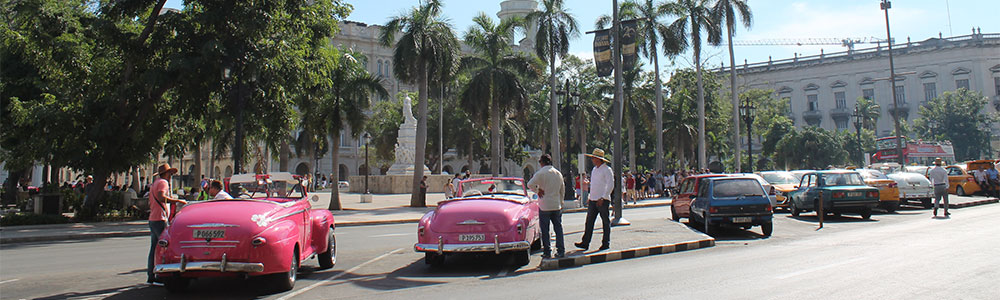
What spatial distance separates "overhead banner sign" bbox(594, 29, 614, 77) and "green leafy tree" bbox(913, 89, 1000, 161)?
8597 cm

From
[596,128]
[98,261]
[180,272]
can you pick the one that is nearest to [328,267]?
[180,272]

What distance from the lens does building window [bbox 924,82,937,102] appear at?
97750 mm

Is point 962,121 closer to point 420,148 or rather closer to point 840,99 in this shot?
point 840,99

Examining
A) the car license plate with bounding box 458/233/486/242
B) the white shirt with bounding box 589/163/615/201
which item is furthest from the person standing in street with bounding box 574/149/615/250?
the car license plate with bounding box 458/233/486/242

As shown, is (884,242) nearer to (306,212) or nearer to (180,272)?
(306,212)

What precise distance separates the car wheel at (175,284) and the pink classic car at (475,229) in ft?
9.96

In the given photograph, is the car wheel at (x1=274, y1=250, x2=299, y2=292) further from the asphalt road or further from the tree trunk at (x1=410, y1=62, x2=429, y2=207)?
the tree trunk at (x1=410, y1=62, x2=429, y2=207)

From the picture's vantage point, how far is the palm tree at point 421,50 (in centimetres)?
3062

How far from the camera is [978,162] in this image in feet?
96.3

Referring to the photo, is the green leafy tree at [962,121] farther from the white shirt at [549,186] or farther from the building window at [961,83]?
the white shirt at [549,186]

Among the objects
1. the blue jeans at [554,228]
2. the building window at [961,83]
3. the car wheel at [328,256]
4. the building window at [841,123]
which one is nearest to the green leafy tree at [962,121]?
the building window at [961,83]

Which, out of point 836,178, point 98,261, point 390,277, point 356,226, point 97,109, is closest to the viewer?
point 390,277

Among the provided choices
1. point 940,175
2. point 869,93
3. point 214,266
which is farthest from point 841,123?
point 214,266

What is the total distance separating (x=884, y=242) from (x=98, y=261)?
13.7 meters
